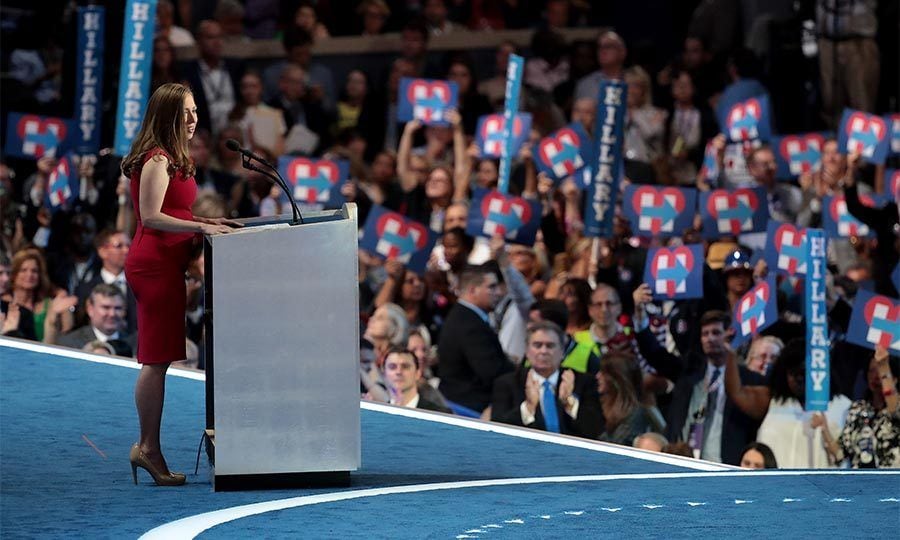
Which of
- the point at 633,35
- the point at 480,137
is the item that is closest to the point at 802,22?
the point at 633,35

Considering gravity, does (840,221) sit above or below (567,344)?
above

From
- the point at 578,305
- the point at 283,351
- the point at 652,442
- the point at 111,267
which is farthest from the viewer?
the point at 111,267

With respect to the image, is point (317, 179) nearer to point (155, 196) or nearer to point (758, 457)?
point (758, 457)

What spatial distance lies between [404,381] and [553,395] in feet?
2.16

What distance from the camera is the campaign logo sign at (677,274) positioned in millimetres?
9797

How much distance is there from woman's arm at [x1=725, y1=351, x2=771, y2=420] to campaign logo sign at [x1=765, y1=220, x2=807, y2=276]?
106 centimetres

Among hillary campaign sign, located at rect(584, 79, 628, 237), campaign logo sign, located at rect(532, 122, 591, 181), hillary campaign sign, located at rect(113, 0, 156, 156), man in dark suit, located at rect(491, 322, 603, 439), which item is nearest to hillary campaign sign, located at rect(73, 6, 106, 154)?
hillary campaign sign, located at rect(113, 0, 156, 156)

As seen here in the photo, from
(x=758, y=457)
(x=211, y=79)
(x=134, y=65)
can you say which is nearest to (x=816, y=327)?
(x=758, y=457)

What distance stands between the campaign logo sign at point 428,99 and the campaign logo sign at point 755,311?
12.9ft

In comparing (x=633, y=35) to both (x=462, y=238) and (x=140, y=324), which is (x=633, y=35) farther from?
(x=140, y=324)

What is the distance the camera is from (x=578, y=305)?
381 inches

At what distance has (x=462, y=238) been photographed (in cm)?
1104

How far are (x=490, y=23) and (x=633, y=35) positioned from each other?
1.15 meters

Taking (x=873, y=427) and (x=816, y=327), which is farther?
(x=816, y=327)
